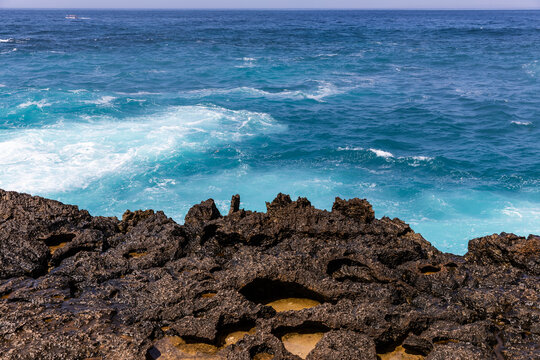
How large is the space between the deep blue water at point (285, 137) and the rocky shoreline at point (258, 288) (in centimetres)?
776

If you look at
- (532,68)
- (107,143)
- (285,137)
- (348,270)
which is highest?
(532,68)

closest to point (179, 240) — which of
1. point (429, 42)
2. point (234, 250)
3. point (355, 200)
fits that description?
point (234, 250)

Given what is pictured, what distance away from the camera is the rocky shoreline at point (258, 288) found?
763 cm

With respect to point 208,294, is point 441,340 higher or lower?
higher

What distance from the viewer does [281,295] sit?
952cm

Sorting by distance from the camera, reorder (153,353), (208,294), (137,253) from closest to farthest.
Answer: (153,353)
(208,294)
(137,253)

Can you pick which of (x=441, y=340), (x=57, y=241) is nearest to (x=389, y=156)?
(x=441, y=340)

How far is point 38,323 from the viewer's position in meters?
7.97

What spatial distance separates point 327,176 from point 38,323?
1730 centimetres

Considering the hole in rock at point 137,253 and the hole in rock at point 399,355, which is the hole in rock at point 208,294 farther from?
the hole in rock at point 399,355

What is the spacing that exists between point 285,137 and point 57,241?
1884cm

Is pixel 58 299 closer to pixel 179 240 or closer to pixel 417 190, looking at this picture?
pixel 179 240

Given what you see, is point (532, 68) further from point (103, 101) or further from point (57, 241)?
point (57, 241)

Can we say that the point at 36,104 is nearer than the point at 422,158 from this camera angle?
No
